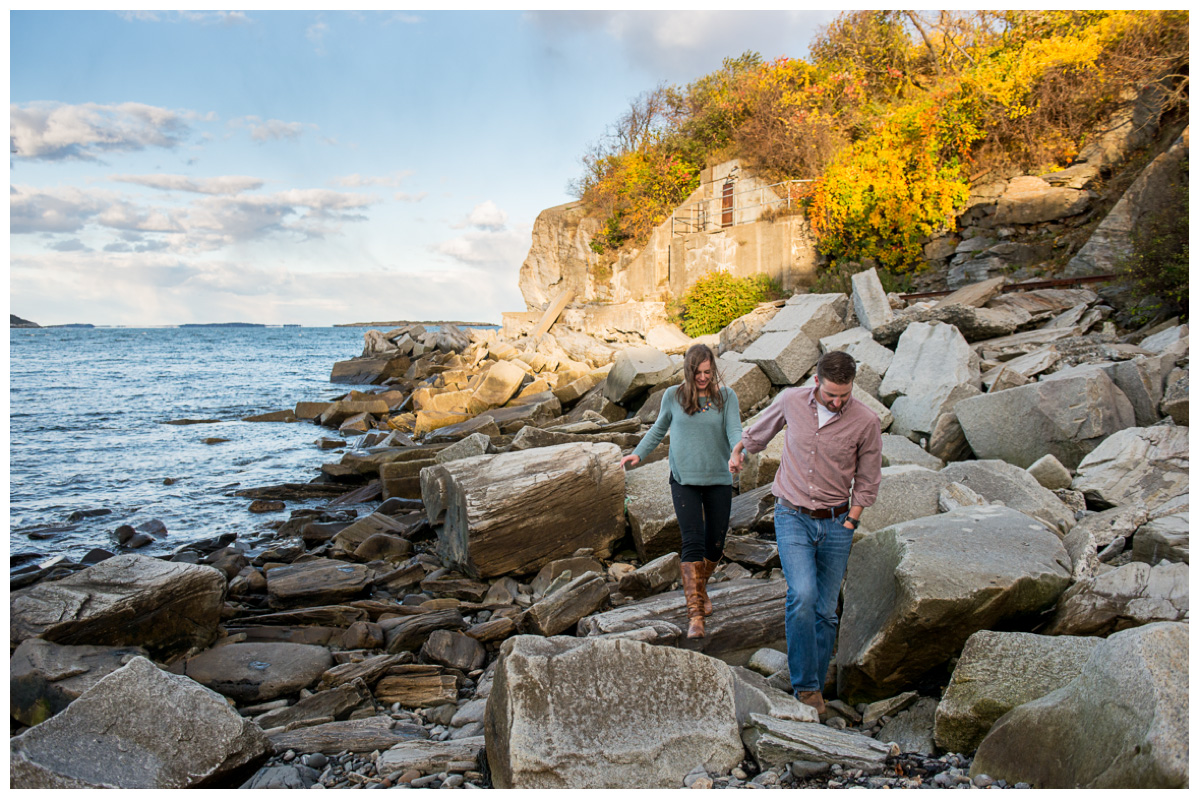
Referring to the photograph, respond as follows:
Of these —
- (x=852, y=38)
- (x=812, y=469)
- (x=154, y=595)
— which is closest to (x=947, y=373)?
(x=812, y=469)

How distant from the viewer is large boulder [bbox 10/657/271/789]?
10.3 feet

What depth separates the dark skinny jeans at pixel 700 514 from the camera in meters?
4.62

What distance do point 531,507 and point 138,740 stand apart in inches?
136

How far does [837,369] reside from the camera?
3768 mm

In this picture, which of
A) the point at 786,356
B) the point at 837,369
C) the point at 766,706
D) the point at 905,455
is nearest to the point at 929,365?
the point at 786,356

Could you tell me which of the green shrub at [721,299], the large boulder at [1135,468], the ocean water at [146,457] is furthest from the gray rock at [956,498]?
the green shrub at [721,299]

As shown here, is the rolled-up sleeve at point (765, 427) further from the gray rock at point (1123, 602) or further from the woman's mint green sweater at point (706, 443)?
the gray rock at point (1123, 602)

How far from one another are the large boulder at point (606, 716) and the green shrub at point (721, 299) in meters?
17.1

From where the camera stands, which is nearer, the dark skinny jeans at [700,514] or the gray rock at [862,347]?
the dark skinny jeans at [700,514]

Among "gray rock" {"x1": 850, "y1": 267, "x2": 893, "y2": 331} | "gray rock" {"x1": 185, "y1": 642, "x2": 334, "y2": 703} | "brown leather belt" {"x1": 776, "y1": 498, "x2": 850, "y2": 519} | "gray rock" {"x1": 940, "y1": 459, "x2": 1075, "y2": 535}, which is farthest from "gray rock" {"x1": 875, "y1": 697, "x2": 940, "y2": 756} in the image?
"gray rock" {"x1": 850, "y1": 267, "x2": 893, "y2": 331}

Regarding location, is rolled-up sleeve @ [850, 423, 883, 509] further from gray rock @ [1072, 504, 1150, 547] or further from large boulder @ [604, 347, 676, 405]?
large boulder @ [604, 347, 676, 405]

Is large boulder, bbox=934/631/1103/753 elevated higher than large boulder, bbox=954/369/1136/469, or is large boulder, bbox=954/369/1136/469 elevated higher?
large boulder, bbox=954/369/1136/469

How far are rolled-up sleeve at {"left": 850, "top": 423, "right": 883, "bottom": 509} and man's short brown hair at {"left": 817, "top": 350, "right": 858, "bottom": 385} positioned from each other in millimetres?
352

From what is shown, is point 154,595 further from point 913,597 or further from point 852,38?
point 852,38
